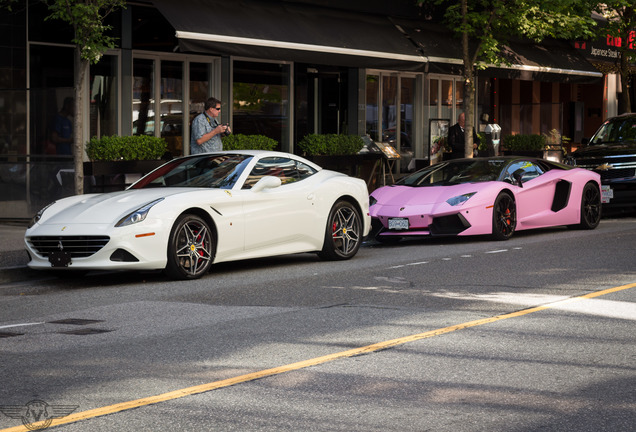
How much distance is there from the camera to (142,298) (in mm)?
9648

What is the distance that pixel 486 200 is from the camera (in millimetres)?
14555

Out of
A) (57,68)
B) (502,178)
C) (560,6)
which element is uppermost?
(560,6)

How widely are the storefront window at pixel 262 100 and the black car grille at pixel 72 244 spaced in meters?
11.3

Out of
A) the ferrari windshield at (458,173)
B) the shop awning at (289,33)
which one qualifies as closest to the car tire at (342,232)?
the ferrari windshield at (458,173)

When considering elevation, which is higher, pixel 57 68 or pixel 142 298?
pixel 57 68

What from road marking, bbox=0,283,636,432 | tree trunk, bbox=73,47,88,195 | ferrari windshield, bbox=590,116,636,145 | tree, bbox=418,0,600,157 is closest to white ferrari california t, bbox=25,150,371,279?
tree trunk, bbox=73,47,88,195

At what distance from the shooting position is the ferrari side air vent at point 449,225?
566 inches

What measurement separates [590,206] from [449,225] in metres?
3.47

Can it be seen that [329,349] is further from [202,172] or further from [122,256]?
[202,172]

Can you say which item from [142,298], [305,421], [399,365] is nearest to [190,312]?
[142,298]

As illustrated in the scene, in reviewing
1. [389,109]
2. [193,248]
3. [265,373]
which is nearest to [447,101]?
[389,109]

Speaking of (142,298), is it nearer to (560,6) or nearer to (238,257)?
(238,257)

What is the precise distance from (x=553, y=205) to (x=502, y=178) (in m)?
1.33

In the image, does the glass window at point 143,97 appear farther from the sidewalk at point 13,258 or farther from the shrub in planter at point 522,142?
the shrub in planter at point 522,142
